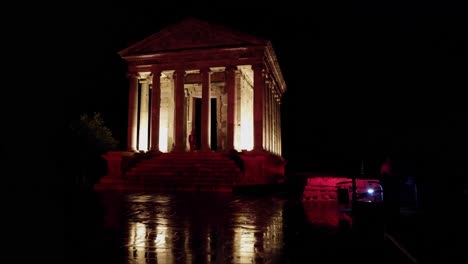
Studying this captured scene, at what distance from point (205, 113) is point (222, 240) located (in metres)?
24.4

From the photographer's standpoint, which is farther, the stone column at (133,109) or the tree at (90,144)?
the tree at (90,144)

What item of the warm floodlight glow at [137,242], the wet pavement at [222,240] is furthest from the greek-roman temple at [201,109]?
the warm floodlight glow at [137,242]

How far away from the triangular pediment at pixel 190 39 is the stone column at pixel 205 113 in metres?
2.64

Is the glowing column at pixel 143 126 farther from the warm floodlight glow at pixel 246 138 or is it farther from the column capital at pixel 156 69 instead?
the warm floodlight glow at pixel 246 138

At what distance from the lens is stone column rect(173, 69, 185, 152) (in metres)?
31.1

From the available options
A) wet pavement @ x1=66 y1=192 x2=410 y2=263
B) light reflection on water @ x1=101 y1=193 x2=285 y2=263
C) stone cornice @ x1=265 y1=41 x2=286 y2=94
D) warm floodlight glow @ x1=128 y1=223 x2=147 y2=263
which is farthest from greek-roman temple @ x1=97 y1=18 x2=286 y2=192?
warm floodlight glow @ x1=128 y1=223 x2=147 y2=263

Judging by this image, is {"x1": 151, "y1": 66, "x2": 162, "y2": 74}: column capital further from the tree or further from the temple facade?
the tree

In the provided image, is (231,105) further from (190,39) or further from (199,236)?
(199,236)

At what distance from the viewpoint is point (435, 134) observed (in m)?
28.3

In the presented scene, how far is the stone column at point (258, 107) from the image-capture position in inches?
1168

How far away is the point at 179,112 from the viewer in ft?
103

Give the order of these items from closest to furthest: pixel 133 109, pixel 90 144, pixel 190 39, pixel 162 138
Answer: pixel 190 39
pixel 133 109
pixel 162 138
pixel 90 144

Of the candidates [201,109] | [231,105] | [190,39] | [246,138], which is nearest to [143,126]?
[201,109]

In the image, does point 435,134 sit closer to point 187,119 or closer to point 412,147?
point 412,147
